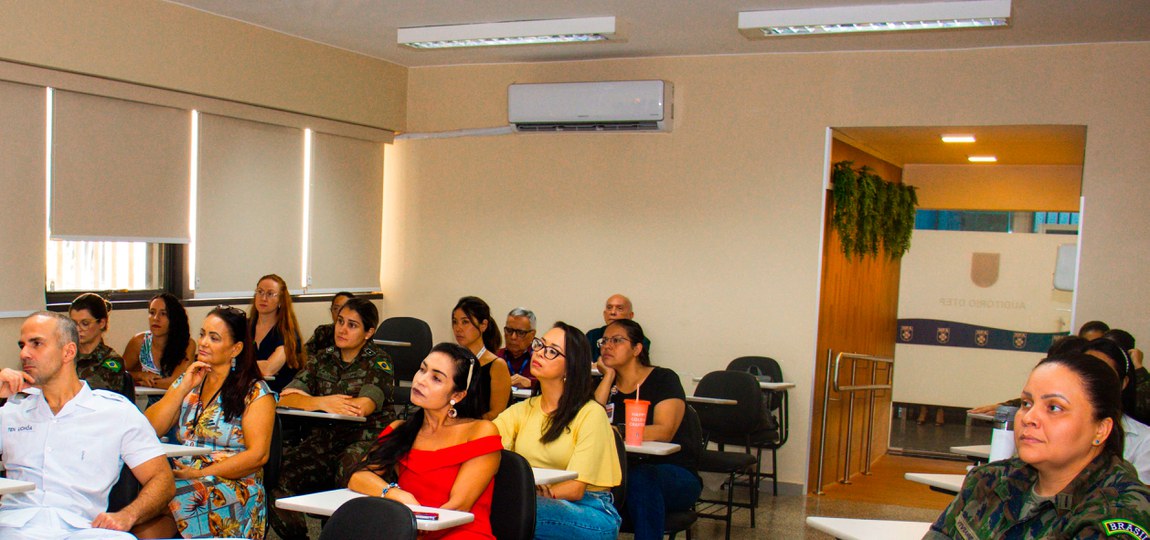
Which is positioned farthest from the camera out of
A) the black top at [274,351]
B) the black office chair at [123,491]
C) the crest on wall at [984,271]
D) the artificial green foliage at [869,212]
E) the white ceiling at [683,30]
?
the crest on wall at [984,271]

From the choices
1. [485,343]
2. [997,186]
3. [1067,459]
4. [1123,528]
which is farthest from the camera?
[997,186]

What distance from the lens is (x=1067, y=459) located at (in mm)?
2559

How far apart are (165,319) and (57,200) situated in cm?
100

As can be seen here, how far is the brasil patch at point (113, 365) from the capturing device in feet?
17.8

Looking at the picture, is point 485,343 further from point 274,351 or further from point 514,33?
point 514,33

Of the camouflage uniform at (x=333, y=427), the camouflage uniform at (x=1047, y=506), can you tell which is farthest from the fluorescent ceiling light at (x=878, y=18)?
the camouflage uniform at (x=1047, y=506)

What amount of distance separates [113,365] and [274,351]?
1.34 m

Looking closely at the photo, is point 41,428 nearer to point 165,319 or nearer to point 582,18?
point 165,319

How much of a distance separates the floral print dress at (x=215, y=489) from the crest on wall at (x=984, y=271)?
863 cm

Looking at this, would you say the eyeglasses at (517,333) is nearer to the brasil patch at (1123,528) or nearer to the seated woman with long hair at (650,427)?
the seated woman with long hair at (650,427)

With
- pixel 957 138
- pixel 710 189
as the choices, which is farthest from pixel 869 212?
pixel 710 189

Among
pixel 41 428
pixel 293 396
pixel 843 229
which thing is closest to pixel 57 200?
pixel 293 396

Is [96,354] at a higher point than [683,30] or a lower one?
lower

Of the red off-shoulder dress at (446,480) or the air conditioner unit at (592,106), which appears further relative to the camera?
the air conditioner unit at (592,106)
